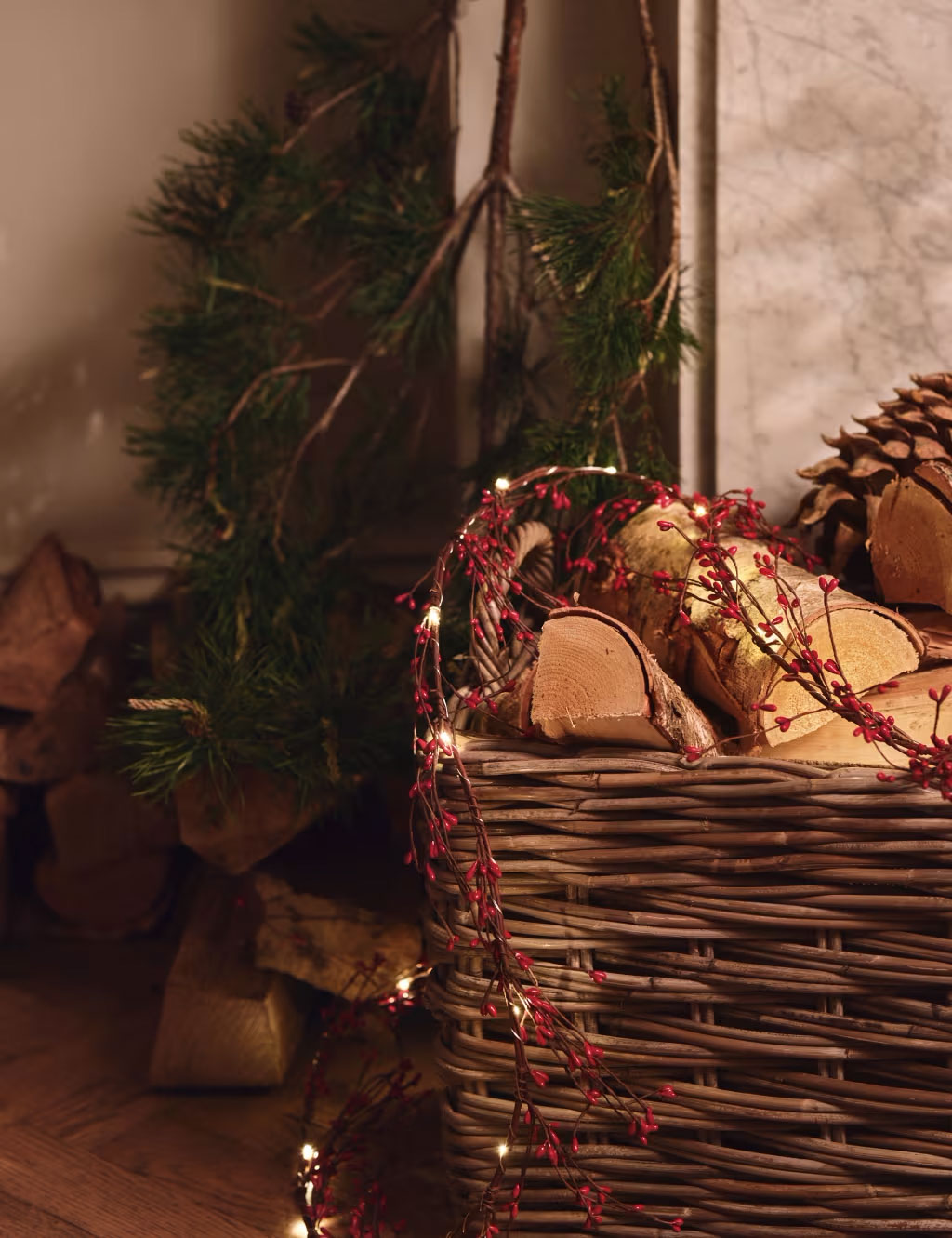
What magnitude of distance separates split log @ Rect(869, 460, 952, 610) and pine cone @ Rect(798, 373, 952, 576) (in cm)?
3

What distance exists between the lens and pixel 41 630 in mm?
1324

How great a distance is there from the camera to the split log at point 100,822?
133 cm

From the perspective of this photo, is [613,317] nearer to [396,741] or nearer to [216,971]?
[396,741]

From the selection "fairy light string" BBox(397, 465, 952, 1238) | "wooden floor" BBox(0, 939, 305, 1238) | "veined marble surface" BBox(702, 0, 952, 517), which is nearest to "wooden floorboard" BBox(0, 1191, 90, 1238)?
"wooden floor" BBox(0, 939, 305, 1238)

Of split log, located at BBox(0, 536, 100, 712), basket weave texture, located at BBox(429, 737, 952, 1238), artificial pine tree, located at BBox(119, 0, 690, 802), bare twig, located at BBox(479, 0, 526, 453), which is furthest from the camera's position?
split log, located at BBox(0, 536, 100, 712)

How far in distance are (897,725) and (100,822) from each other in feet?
3.12

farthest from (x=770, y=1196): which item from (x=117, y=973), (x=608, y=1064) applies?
(x=117, y=973)

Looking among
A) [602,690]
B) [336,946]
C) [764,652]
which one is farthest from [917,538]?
[336,946]

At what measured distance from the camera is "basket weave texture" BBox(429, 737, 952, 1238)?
24.8 inches

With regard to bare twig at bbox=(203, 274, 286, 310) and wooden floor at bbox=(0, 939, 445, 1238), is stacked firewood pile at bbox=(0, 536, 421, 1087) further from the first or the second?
bare twig at bbox=(203, 274, 286, 310)

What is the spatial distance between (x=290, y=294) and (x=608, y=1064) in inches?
37.2

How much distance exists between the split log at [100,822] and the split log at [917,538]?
85cm

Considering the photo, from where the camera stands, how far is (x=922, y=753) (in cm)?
61

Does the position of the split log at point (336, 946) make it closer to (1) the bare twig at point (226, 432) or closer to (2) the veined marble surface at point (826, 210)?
(1) the bare twig at point (226, 432)
